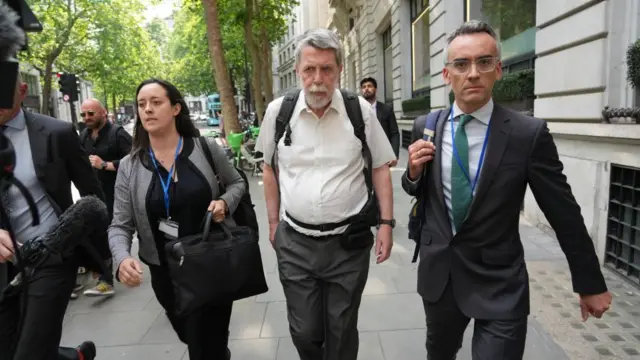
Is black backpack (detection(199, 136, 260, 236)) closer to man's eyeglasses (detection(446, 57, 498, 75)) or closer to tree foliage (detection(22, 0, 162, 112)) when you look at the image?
man's eyeglasses (detection(446, 57, 498, 75))

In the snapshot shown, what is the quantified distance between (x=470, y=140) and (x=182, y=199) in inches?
60.0

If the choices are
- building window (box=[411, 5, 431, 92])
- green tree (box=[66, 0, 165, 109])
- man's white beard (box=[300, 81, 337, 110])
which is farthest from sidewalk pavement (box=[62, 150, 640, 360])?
green tree (box=[66, 0, 165, 109])

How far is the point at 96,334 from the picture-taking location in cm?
411

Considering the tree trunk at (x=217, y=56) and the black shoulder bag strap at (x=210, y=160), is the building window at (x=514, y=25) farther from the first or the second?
the tree trunk at (x=217, y=56)

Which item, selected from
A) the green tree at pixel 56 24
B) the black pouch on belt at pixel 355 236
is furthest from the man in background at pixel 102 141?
the green tree at pixel 56 24

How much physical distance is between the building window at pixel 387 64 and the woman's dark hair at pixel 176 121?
16.8 meters

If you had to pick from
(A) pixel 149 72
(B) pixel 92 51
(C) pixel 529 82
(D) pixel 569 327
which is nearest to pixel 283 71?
(A) pixel 149 72

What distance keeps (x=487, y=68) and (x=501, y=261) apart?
866 millimetres

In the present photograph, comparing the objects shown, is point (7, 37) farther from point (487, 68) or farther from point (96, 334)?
point (96, 334)

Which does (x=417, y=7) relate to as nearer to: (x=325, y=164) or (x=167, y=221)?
(x=325, y=164)

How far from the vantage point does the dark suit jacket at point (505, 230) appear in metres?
2.09

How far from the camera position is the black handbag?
2.51m

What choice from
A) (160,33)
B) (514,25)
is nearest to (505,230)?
(514,25)

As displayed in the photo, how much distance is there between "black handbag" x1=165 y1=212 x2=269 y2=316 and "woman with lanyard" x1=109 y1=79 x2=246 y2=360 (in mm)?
127
